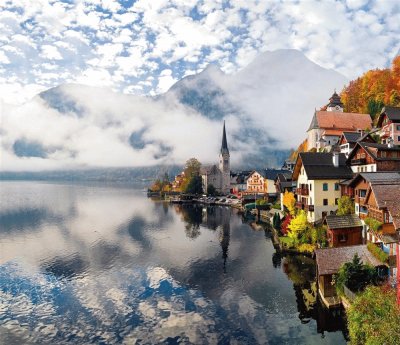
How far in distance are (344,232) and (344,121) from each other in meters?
65.7

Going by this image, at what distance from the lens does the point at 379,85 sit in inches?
4126

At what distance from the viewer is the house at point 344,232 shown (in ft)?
154

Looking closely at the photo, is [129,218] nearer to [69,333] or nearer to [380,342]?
[69,333]

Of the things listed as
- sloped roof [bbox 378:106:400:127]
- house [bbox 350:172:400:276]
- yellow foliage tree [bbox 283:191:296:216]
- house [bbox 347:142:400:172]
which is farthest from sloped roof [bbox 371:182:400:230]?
sloped roof [bbox 378:106:400:127]

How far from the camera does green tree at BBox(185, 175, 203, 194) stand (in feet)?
552

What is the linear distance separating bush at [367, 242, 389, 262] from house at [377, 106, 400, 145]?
132ft

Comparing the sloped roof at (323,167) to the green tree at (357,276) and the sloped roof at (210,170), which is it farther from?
the sloped roof at (210,170)

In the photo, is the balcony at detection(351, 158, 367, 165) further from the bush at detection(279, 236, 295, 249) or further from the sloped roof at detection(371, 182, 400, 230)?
the sloped roof at detection(371, 182, 400, 230)

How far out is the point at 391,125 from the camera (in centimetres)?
6919

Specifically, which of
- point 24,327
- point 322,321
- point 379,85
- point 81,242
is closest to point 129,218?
point 81,242

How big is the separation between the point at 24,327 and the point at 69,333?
18.4 ft

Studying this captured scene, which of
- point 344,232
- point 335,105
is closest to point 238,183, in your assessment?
point 335,105

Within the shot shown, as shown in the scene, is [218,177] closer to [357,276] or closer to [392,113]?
[392,113]

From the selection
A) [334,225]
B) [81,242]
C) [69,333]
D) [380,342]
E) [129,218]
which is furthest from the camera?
[129,218]
